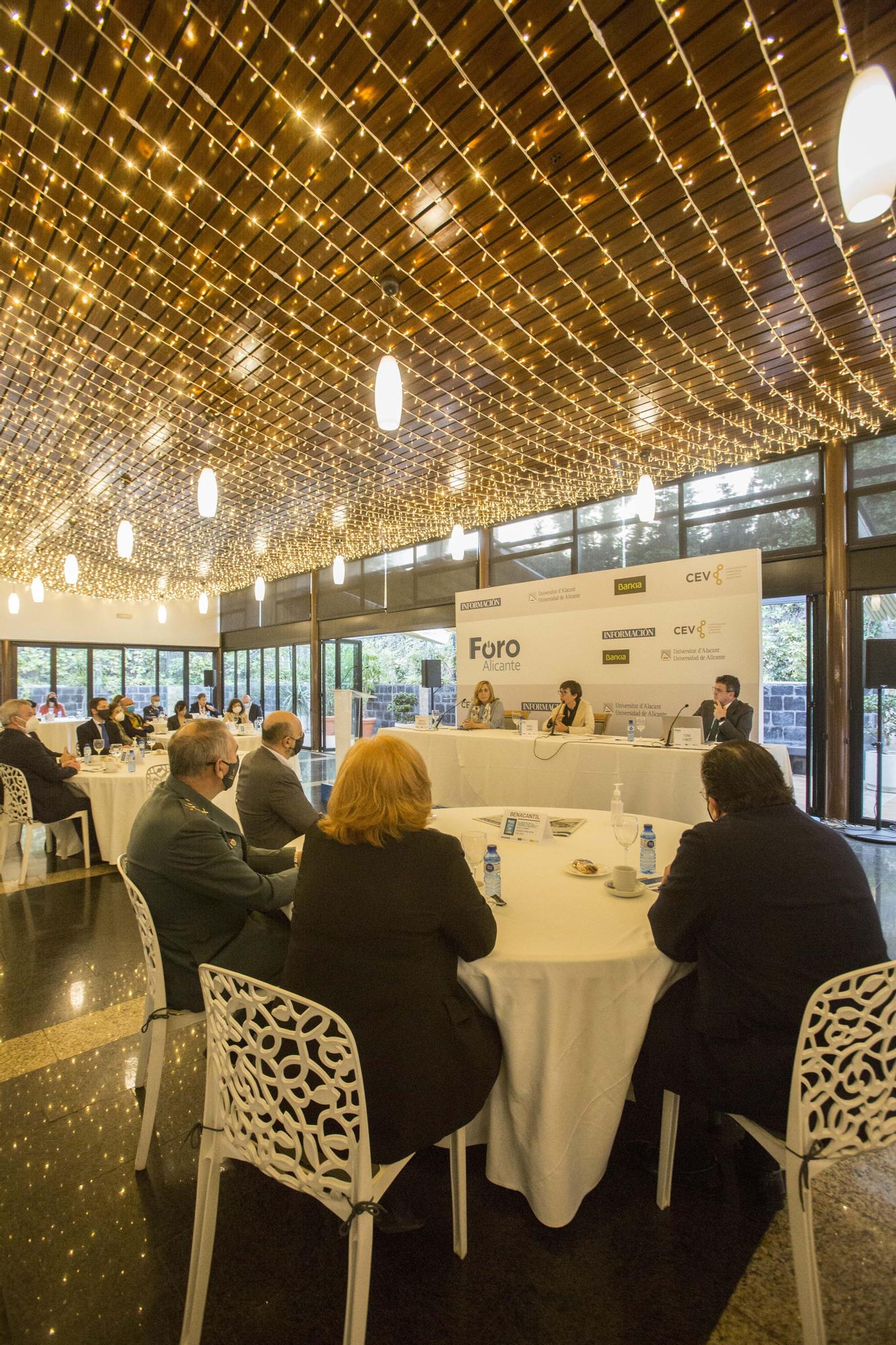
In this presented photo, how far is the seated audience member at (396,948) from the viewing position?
1.37m

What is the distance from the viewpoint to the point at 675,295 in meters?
3.92

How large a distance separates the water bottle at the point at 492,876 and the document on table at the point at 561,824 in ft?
2.80

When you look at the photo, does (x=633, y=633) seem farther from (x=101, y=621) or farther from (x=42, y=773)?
(x=101, y=621)

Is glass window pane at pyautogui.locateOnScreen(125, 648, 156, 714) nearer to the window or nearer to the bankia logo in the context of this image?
the bankia logo

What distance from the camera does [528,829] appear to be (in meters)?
2.84

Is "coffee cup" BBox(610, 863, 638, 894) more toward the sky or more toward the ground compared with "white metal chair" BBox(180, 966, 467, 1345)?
more toward the sky

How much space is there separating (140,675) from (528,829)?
15.4 meters

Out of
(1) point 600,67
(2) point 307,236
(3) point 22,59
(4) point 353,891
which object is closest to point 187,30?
(3) point 22,59

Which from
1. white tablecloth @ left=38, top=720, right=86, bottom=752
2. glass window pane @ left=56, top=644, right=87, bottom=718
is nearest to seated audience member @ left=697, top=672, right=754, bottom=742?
white tablecloth @ left=38, top=720, right=86, bottom=752

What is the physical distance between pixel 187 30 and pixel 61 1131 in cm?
394

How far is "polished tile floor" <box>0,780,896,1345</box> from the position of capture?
1.47 meters

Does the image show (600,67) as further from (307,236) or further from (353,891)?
(353,891)

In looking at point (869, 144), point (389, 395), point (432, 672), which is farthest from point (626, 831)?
point (432, 672)

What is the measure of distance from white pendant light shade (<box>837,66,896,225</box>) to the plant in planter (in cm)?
1085
